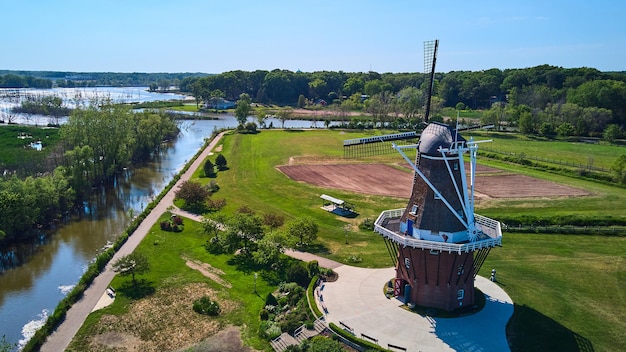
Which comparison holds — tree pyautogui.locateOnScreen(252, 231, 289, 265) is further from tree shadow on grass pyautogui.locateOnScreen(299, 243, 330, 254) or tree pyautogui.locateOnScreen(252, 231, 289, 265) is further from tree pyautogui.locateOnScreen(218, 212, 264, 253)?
tree shadow on grass pyautogui.locateOnScreen(299, 243, 330, 254)

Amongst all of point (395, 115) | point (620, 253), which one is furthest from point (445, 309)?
point (395, 115)

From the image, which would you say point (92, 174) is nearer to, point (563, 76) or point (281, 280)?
point (281, 280)

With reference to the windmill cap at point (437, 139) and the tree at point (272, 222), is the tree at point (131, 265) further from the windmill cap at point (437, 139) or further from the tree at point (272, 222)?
the windmill cap at point (437, 139)

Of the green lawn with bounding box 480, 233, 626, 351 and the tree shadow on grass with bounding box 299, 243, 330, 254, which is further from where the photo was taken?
the tree shadow on grass with bounding box 299, 243, 330, 254

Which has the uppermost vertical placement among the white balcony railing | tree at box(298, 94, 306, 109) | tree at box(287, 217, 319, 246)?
tree at box(298, 94, 306, 109)

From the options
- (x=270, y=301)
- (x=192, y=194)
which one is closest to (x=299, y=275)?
(x=270, y=301)

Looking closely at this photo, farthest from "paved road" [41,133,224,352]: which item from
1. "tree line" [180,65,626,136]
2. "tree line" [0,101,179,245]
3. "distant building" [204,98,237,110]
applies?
"distant building" [204,98,237,110]

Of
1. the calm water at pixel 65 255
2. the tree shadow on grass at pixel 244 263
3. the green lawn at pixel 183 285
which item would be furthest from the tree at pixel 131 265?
the tree shadow on grass at pixel 244 263
